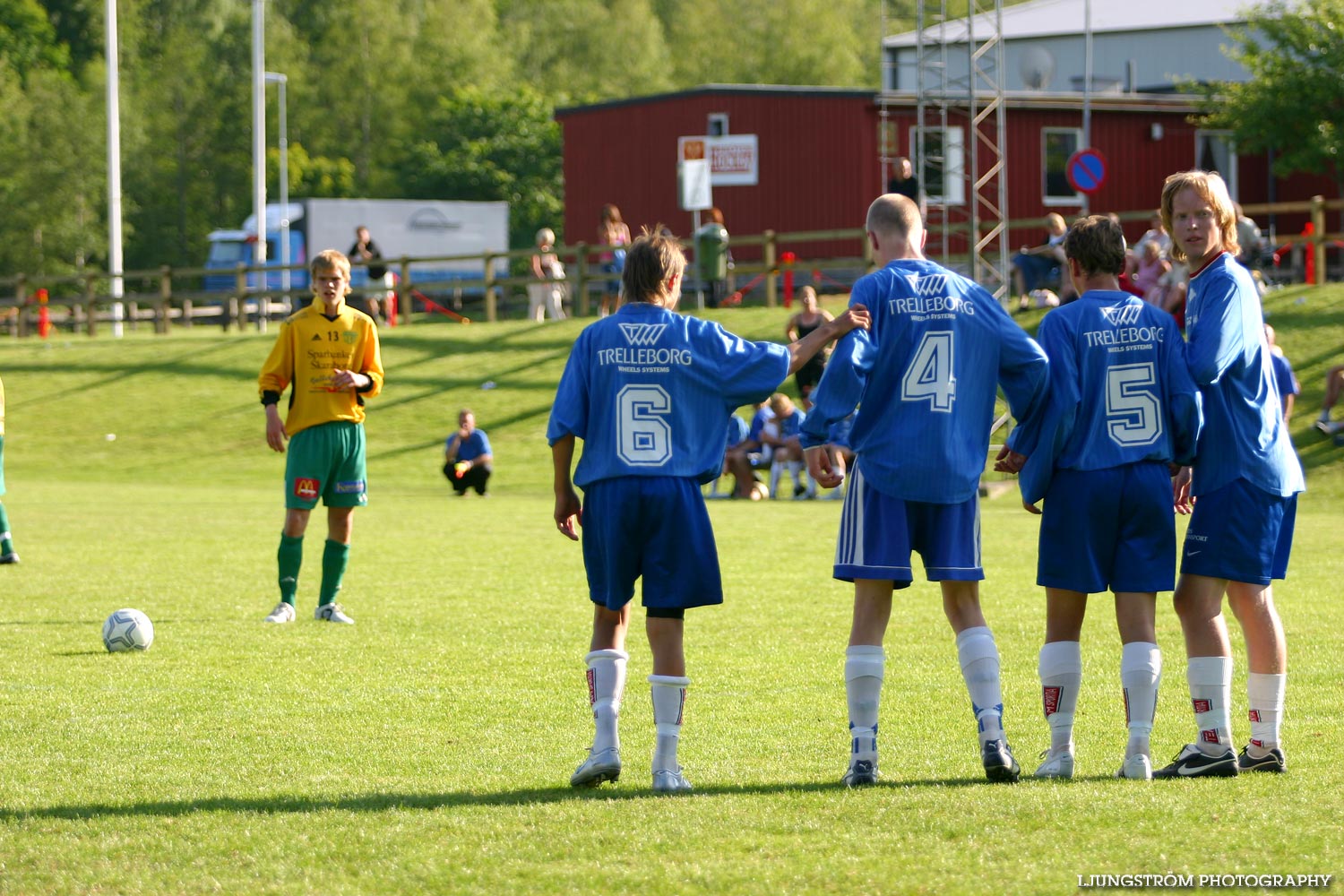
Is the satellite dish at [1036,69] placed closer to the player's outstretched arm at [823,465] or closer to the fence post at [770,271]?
the fence post at [770,271]

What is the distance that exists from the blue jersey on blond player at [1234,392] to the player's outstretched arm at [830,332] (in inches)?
45.5

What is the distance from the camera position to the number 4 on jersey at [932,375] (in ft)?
18.8

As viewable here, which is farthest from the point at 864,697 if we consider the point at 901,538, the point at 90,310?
the point at 90,310

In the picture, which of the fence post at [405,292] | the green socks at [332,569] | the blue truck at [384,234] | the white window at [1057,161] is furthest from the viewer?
the blue truck at [384,234]

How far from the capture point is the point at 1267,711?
5.79 m

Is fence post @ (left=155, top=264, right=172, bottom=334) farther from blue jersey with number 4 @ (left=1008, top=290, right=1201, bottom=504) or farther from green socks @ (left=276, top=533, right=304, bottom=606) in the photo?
blue jersey with number 4 @ (left=1008, top=290, right=1201, bottom=504)

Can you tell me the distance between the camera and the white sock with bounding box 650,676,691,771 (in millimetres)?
5578

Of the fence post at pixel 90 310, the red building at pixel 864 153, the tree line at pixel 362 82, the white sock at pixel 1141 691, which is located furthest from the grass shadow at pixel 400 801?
the tree line at pixel 362 82

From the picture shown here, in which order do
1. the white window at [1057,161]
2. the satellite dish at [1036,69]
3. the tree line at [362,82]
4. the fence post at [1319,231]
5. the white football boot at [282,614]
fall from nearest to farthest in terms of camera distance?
the white football boot at [282,614]
the fence post at [1319,231]
the white window at [1057,161]
the satellite dish at [1036,69]
the tree line at [362,82]

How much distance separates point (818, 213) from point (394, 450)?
17113mm

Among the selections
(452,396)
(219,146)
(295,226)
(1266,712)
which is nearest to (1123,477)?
(1266,712)

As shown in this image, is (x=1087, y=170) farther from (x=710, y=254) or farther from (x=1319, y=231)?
(x=710, y=254)

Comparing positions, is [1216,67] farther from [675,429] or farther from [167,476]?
[675,429]

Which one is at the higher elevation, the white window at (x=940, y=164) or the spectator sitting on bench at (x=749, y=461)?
the white window at (x=940, y=164)
